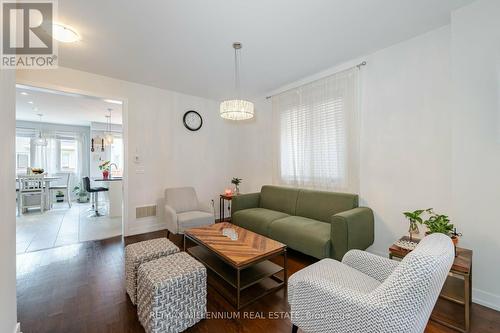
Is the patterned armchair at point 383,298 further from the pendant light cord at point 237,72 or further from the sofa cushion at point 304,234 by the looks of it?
the pendant light cord at point 237,72

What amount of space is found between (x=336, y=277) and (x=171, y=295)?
1162 millimetres

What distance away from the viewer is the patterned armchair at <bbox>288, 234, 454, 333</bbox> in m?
0.92

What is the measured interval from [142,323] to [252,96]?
12.7 ft

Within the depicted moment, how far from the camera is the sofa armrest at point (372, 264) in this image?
1.48 metres

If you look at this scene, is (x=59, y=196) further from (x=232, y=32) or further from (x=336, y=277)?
(x=336, y=277)

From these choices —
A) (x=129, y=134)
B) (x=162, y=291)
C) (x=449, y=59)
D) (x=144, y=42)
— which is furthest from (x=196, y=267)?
(x=449, y=59)

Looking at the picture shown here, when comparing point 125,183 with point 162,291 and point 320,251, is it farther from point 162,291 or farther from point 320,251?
point 320,251

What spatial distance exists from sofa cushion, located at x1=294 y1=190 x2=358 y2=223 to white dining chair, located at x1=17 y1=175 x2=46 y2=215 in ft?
20.6

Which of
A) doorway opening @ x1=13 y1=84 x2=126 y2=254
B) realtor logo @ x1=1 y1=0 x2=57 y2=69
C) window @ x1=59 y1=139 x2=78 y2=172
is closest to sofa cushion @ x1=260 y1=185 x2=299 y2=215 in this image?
doorway opening @ x1=13 y1=84 x2=126 y2=254

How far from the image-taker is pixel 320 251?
7.51 ft

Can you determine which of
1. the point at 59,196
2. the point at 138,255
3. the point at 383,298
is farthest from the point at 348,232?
the point at 59,196

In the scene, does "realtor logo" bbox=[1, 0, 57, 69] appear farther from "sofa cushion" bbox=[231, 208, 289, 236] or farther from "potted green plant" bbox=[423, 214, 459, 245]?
"potted green plant" bbox=[423, 214, 459, 245]

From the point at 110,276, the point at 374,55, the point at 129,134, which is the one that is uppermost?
the point at 374,55

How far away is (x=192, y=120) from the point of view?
4238mm
